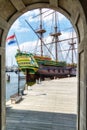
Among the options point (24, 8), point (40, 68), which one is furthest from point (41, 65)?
point (24, 8)

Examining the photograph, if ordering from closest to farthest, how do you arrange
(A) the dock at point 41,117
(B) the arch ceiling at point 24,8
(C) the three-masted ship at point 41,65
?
(B) the arch ceiling at point 24,8
(A) the dock at point 41,117
(C) the three-masted ship at point 41,65

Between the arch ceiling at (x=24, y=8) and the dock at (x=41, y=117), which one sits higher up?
the arch ceiling at (x=24, y=8)

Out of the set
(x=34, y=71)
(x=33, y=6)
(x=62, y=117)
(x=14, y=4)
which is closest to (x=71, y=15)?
(x=33, y=6)

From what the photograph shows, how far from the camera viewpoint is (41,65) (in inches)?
1946

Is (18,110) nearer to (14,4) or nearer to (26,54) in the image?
(14,4)

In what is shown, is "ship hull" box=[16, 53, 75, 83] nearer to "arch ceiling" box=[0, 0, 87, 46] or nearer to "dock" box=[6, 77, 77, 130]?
"dock" box=[6, 77, 77, 130]

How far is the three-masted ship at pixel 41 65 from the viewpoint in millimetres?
42281

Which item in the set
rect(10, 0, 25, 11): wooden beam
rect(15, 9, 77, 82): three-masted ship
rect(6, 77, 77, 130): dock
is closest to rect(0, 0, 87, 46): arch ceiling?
rect(10, 0, 25, 11): wooden beam

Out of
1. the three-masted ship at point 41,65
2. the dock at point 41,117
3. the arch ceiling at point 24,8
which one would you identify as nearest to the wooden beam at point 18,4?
the arch ceiling at point 24,8

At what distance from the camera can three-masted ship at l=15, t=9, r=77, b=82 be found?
42281 millimetres

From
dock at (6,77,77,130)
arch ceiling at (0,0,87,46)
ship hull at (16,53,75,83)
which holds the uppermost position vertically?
arch ceiling at (0,0,87,46)

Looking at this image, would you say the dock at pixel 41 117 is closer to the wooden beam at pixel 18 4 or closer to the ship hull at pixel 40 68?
the wooden beam at pixel 18 4

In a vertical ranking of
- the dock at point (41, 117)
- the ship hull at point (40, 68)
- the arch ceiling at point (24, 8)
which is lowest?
the dock at point (41, 117)

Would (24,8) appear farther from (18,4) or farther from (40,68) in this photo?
(40,68)
